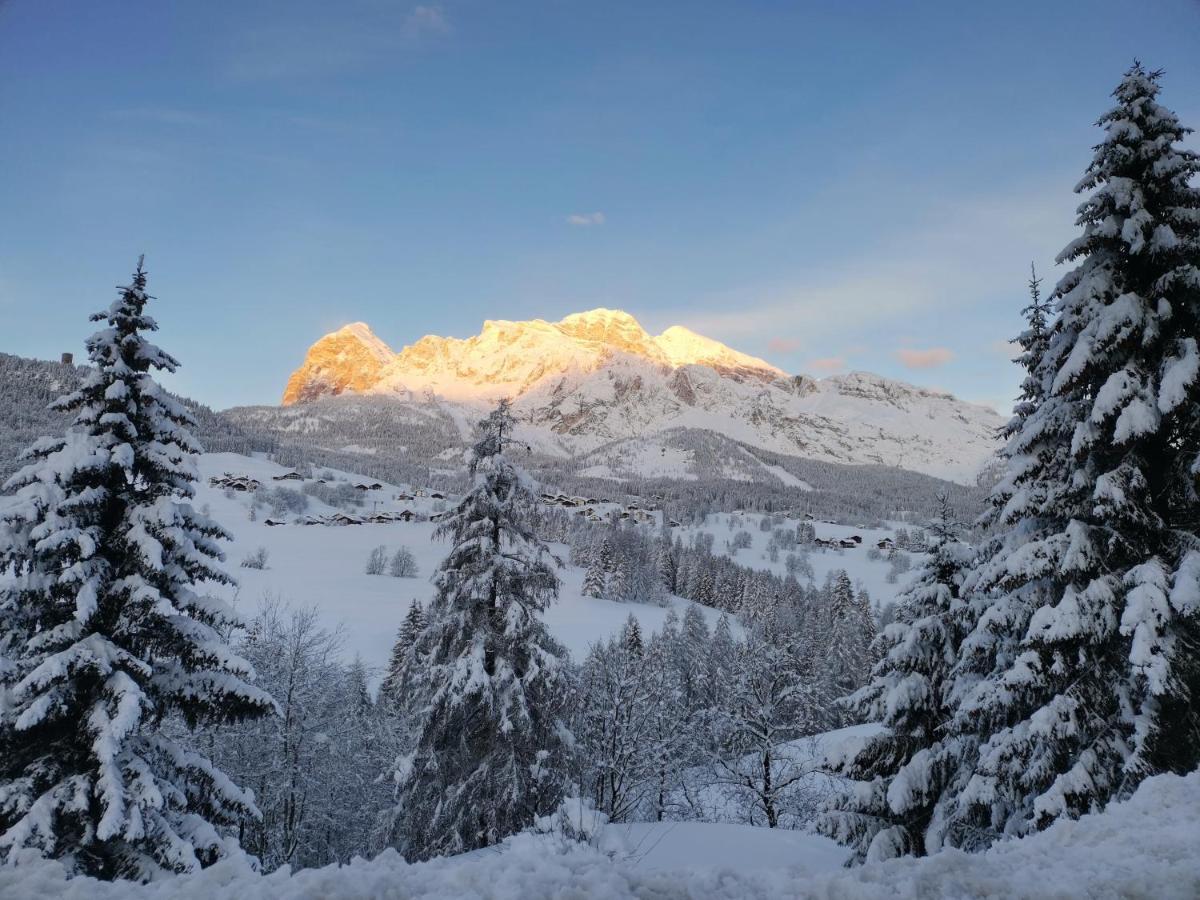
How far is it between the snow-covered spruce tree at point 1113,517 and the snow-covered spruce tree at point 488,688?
7.78 metres

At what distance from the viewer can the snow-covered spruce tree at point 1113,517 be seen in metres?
7.93

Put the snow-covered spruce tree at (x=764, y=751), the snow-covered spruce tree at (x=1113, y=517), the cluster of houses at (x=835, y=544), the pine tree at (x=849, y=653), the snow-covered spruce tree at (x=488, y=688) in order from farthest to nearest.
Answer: the cluster of houses at (x=835, y=544) → the pine tree at (x=849, y=653) → the snow-covered spruce tree at (x=764, y=751) → the snow-covered spruce tree at (x=488, y=688) → the snow-covered spruce tree at (x=1113, y=517)

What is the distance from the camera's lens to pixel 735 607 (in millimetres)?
113375

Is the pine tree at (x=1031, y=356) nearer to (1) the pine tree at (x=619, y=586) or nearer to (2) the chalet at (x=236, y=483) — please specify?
(1) the pine tree at (x=619, y=586)

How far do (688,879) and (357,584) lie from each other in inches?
4052

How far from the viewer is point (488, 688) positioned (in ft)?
42.8

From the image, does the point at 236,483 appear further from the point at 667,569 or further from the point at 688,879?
the point at 688,879

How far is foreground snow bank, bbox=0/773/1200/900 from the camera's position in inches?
180

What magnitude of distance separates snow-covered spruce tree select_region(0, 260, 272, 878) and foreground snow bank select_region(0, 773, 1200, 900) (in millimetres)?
3931

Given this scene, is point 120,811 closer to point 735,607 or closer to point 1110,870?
point 1110,870

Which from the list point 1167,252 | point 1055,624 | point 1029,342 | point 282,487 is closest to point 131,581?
point 1055,624

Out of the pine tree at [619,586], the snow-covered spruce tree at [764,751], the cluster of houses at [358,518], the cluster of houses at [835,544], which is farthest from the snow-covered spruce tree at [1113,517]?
the cluster of houses at [835,544]

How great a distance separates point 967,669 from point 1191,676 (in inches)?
199

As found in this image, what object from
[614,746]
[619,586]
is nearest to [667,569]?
[619,586]
